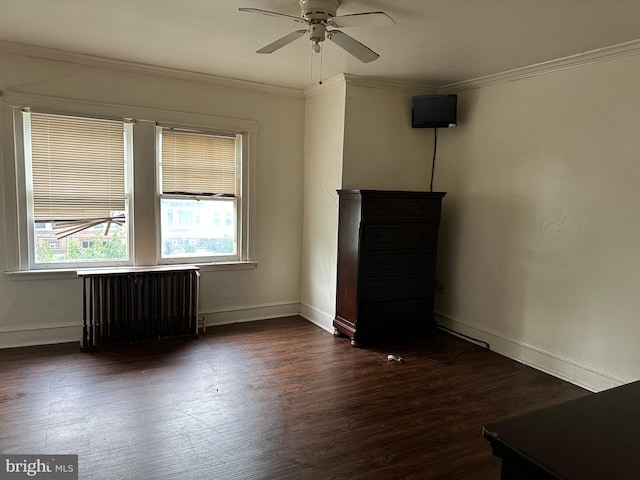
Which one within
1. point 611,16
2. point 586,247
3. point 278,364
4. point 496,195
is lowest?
point 278,364

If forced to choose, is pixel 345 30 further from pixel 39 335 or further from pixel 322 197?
pixel 39 335

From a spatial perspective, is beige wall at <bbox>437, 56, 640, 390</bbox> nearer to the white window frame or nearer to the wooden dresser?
the wooden dresser

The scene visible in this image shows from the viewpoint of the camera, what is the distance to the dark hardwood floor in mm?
2168

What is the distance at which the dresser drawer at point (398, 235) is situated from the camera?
3.80 meters

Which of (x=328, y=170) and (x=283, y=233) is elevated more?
(x=328, y=170)

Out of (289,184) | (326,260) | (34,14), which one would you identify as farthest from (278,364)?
(34,14)

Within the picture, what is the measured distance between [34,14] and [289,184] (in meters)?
2.58

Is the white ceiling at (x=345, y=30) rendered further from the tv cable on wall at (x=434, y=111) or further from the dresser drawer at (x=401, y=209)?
the dresser drawer at (x=401, y=209)

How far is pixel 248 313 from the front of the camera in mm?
4555

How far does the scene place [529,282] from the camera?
3559 millimetres

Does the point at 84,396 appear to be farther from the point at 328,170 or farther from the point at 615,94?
the point at 615,94

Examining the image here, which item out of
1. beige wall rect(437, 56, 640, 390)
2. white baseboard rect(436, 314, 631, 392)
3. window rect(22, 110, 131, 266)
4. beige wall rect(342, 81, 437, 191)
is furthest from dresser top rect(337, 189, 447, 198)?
window rect(22, 110, 131, 266)

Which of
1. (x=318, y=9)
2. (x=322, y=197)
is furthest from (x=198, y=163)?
(x=318, y=9)

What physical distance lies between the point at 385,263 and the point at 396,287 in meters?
0.27
